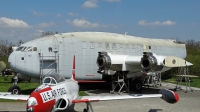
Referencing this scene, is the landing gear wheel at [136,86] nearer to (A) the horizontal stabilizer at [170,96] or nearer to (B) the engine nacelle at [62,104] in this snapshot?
(A) the horizontal stabilizer at [170,96]

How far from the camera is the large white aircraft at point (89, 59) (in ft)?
47.3

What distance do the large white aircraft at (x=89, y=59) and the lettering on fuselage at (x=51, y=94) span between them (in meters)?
6.35

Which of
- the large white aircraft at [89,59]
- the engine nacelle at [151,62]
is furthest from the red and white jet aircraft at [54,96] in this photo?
the engine nacelle at [151,62]

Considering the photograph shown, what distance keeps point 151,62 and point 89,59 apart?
12.9 ft

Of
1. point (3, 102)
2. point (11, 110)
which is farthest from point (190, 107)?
point (3, 102)

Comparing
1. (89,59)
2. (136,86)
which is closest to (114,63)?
(89,59)

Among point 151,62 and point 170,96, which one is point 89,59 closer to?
point 151,62

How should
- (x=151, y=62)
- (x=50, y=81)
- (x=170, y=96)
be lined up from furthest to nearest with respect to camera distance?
(x=151, y=62)
(x=50, y=81)
(x=170, y=96)

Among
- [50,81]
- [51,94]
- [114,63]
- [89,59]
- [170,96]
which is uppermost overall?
A: [89,59]

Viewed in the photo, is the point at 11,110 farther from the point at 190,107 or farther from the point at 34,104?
the point at 190,107

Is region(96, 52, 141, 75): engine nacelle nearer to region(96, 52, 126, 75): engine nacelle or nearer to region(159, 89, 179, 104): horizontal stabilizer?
region(96, 52, 126, 75): engine nacelle

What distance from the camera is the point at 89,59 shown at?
52.9 ft

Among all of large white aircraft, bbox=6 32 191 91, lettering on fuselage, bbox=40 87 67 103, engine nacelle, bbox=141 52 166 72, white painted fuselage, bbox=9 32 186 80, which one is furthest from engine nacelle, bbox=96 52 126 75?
lettering on fuselage, bbox=40 87 67 103

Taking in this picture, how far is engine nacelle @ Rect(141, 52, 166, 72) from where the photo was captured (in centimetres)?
1437
